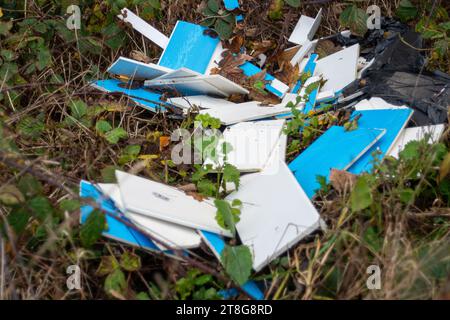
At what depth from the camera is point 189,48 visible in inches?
128

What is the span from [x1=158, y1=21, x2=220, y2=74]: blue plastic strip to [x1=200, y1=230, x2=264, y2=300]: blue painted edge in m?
1.38

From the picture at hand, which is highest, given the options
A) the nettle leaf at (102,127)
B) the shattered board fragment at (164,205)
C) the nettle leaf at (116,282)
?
the shattered board fragment at (164,205)

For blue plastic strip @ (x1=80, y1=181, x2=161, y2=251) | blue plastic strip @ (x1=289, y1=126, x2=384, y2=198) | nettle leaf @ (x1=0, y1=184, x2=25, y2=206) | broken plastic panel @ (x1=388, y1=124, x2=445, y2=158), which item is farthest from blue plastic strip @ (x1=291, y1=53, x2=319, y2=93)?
nettle leaf @ (x1=0, y1=184, x2=25, y2=206)

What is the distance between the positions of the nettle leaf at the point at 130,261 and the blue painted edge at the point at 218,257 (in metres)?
0.28

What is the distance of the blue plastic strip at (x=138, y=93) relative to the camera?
118 inches

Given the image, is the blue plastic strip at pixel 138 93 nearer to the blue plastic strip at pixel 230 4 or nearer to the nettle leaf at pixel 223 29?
the nettle leaf at pixel 223 29

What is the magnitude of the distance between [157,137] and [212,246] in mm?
939

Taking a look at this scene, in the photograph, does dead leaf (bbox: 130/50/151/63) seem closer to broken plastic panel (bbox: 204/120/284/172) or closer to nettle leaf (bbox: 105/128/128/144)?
nettle leaf (bbox: 105/128/128/144)

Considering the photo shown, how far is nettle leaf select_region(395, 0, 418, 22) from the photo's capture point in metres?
3.31

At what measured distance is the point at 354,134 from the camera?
2549 mm

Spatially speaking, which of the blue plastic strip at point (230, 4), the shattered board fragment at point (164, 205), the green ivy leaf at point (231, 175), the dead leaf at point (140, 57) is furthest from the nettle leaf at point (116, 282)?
the blue plastic strip at point (230, 4)

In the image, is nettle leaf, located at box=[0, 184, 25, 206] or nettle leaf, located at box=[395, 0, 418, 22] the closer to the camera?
nettle leaf, located at box=[0, 184, 25, 206]

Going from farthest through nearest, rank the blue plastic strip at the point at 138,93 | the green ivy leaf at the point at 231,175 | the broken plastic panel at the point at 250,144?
the blue plastic strip at the point at 138,93, the broken plastic panel at the point at 250,144, the green ivy leaf at the point at 231,175
